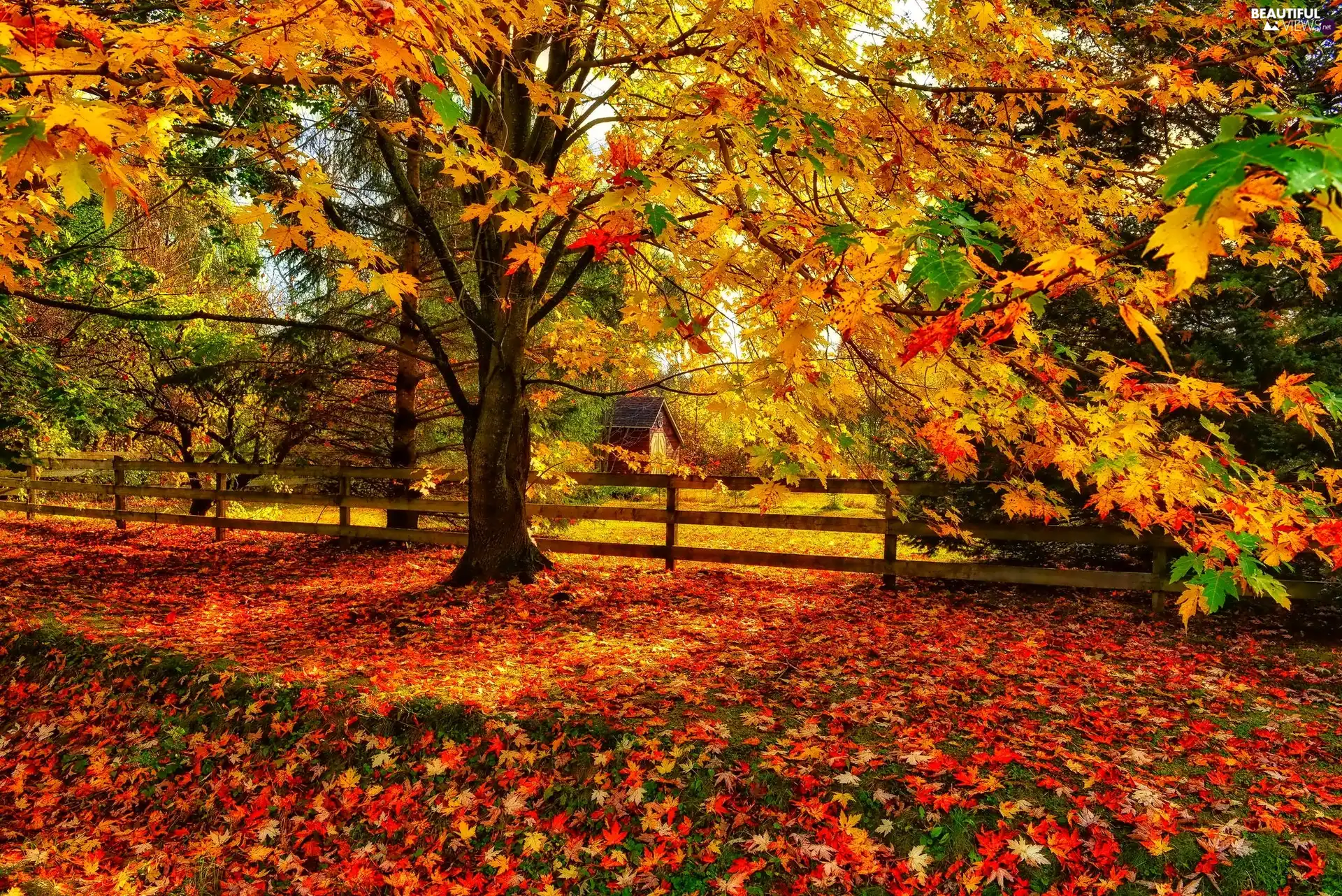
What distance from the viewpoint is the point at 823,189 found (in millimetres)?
4375

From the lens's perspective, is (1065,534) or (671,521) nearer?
(1065,534)

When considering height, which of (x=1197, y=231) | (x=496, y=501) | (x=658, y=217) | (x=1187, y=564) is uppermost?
(x=658, y=217)

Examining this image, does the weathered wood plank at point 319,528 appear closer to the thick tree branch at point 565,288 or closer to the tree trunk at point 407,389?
the tree trunk at point 407,389

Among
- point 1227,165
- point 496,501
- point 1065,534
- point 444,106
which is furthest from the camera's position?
point 496,501

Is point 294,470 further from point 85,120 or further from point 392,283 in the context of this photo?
point 85,120

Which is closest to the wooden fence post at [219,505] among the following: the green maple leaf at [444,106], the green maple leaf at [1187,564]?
the green maple leaf at [444,106]

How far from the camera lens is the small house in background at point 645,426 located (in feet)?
98.7

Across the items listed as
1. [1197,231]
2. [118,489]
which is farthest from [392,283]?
[118,489]

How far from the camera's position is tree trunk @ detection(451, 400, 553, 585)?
709cm

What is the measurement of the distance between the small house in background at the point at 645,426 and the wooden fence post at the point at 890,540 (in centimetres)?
1936

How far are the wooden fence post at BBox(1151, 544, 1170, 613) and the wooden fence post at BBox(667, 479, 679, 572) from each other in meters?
4.75

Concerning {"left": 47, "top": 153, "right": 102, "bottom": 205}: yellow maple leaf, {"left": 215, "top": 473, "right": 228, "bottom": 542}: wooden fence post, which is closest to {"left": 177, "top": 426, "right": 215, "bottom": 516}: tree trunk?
{"left": 215, "top": 473, "right": 228, "bottom": 542}: wooden fence post

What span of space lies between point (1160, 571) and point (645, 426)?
79.7ft

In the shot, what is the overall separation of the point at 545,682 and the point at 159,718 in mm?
2712
